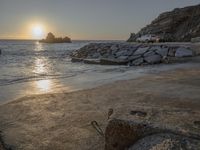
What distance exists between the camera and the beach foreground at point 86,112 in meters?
3.31

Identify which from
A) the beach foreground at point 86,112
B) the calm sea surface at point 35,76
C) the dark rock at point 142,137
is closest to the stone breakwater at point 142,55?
the calm sea surface at point 35,76

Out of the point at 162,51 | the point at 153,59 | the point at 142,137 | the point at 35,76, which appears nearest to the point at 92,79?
the point at 35,76

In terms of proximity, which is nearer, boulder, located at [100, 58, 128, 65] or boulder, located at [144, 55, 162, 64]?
boulder, located at [144, 55, 162, 64]

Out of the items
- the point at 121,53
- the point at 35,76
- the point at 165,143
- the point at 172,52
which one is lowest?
the point at 35,76

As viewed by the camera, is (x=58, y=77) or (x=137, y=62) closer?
(x=58, y=77)

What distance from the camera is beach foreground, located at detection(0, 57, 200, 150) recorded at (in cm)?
331

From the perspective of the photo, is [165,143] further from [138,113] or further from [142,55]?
[142,55]

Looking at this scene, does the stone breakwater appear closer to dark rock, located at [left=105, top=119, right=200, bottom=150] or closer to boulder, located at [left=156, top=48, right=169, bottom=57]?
boulder, located at [left=156, top=48, right=169, bottom=57]

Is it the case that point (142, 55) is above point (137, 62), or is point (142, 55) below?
above

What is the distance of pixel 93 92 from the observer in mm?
7598

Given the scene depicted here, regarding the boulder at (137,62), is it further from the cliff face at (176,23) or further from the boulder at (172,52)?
the cliff face at (176,23)

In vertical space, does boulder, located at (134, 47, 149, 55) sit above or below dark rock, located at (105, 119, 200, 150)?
below

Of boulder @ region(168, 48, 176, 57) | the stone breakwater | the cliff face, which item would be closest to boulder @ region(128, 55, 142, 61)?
the stone breakwater

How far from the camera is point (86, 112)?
18.1 ft
